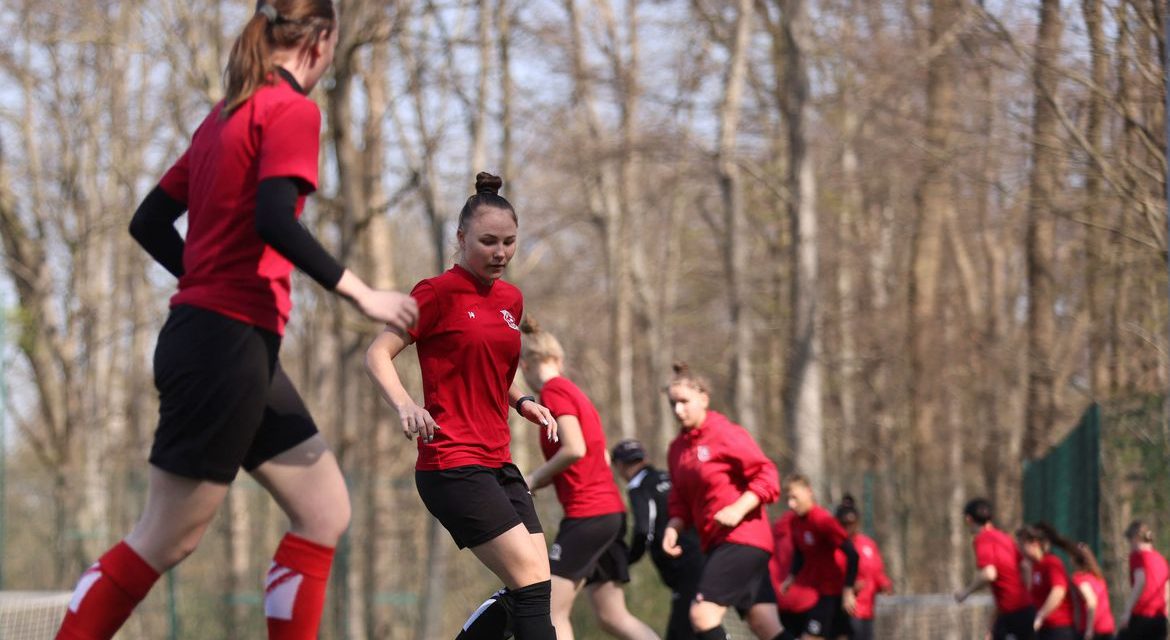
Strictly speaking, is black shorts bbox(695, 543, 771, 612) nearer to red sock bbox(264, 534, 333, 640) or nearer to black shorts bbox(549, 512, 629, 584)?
black shorts bbox(549, 512, 629, 584)

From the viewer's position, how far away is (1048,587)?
1360 centimetres

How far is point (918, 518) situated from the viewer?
87.8ft

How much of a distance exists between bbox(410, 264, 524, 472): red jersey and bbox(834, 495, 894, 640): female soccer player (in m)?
8.90

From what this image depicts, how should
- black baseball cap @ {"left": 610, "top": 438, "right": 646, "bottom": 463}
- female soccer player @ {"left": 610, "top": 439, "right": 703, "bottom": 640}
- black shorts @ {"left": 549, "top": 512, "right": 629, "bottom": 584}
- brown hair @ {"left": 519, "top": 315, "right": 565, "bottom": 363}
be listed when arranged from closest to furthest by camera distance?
brown hair @ {"left": 519, "top": 315, "right": 565, "bottom": 363}
black shorts @ {"left": 549, "top": 512, "right": 629, "bottom": 584}
female soccer player @ {"left": 610, "top": 439, "right": 703, "bottom": 640}
black baseball cap @ {"left": 610, "top": 438, "right": 646, "bottom": 463}

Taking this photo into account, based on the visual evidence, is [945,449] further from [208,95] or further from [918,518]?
[208,95]

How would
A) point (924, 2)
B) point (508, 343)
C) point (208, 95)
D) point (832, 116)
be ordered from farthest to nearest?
point (832, 116), point (208, 95), point (924, 2), point (508, 343)

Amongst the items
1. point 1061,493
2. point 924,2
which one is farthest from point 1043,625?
point 924,2

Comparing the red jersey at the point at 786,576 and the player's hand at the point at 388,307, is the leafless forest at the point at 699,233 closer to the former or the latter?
the red jersey at the point at 786,576

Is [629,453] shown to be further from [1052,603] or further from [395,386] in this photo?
[395,386]

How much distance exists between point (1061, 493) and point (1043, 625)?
3119 mm

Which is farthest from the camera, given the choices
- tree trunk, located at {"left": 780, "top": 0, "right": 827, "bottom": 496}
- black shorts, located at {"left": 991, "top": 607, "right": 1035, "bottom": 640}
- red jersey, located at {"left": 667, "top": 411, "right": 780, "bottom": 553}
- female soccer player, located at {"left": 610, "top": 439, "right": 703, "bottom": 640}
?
tree trunk, located at {"left": 780, "top": 0, "right": 827, "bottom": 496}


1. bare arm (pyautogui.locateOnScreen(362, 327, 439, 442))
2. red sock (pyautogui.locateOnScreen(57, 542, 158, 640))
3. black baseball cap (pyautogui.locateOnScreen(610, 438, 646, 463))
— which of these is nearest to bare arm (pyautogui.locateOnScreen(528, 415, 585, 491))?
bare arm (pyautogui.locateOnScreen(362, 327, 439, 442))

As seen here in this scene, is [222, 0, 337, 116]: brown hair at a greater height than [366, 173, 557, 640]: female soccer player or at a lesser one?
greater

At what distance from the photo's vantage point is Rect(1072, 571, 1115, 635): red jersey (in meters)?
12.7
